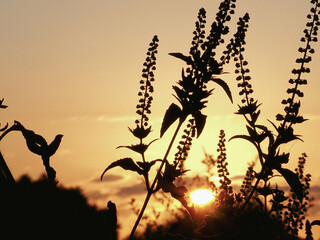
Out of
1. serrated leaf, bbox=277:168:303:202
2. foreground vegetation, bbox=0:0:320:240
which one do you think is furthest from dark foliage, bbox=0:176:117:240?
serrated leaf, bbox=277:168:303:202

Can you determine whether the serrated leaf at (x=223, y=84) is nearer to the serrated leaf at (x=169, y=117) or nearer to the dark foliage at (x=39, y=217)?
the serrated leaf at (x=169, y=117)

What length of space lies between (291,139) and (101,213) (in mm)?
2013

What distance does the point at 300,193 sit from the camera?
364cm

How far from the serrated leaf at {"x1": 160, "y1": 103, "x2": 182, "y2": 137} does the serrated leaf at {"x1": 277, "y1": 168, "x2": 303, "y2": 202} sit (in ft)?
4.06

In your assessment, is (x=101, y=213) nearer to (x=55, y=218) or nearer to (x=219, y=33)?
(x=55, y=218)

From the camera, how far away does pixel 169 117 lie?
10.8ft

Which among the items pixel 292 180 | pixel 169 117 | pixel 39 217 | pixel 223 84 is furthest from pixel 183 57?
pixel 39 217

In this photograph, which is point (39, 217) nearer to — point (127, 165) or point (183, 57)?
point (127, 165)

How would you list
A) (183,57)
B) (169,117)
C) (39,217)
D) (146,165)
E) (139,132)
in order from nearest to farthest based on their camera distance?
(39,217) < (169,117) < (183,57) < (146,165) < (139,132)

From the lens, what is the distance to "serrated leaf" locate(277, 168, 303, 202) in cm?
371

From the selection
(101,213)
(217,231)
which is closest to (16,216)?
(101,213)

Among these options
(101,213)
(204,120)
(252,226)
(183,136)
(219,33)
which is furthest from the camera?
(183,136)

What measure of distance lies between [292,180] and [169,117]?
1333 mm

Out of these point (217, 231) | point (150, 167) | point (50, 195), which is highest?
point (150, 167)
